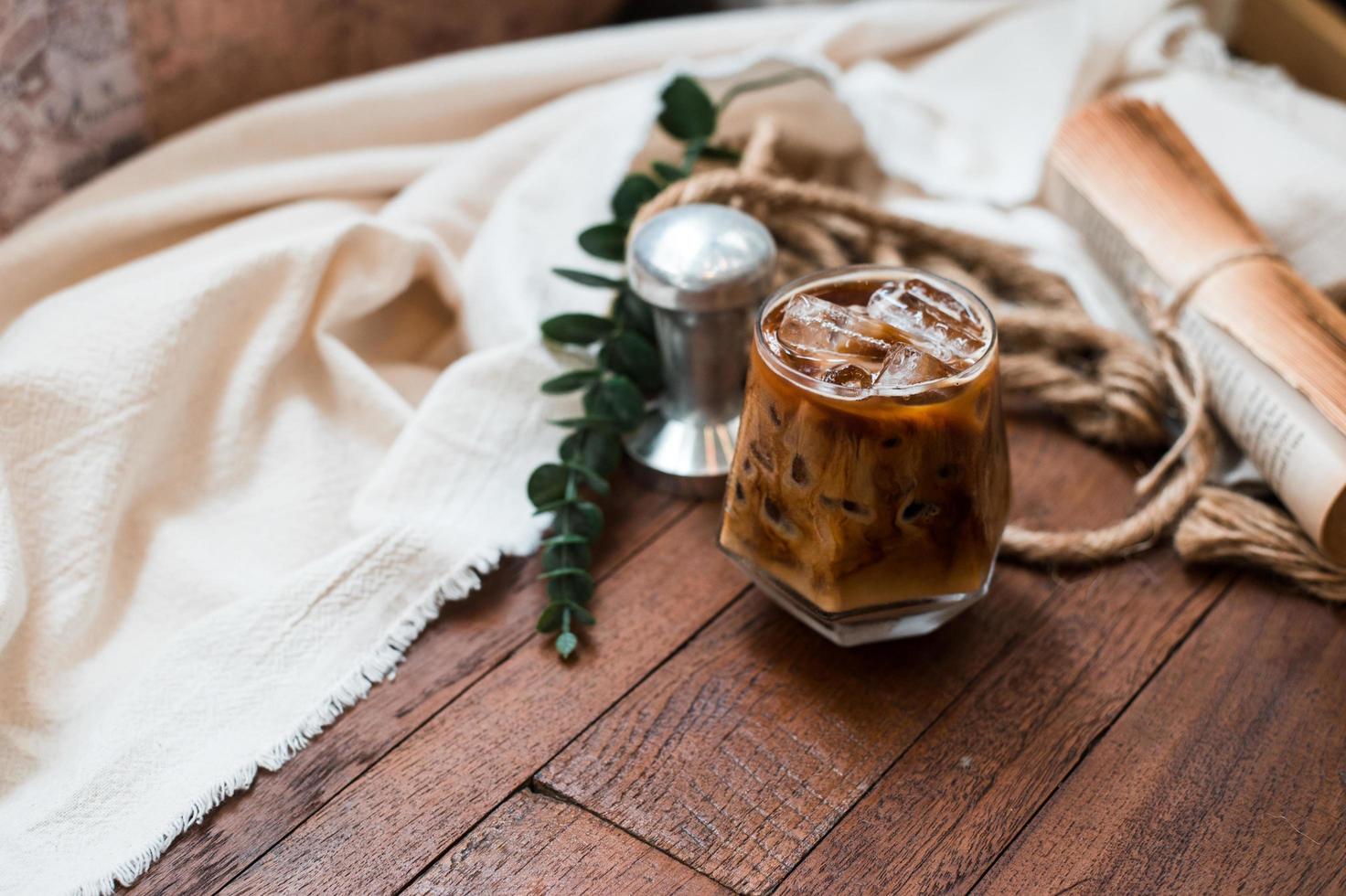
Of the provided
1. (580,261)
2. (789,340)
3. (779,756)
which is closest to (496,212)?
(580,261)

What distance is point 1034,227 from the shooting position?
0.98 metres

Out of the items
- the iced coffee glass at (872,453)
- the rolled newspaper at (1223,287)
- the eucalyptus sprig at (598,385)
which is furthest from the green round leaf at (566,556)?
the rolled newspaper at (1223,287)

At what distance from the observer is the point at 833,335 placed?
24.4 inches

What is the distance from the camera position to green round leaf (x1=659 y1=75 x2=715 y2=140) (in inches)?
35.8

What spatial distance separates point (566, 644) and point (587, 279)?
0.86 feet

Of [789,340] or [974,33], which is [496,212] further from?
[974,33]

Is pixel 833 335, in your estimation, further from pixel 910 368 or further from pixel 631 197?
pixel 631 197

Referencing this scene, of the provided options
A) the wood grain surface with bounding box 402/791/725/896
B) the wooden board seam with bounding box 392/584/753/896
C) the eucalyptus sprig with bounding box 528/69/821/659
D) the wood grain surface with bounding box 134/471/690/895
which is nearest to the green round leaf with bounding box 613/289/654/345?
the eucalyptus sprig with bounding box 528/69/821/659

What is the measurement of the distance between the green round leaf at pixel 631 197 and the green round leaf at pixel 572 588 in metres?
0.29

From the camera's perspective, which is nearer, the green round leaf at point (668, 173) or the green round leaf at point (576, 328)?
the green round leaf at point (576, 328)

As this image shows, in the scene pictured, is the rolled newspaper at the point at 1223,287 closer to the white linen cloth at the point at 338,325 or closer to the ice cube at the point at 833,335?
the white linen cloth at the point at 338,325

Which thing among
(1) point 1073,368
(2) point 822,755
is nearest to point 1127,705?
(2) point 822,755

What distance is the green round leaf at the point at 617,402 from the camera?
78 cm

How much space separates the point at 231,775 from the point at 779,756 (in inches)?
11.5
